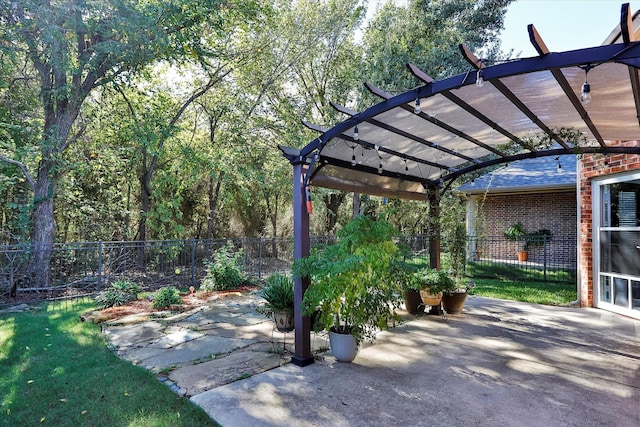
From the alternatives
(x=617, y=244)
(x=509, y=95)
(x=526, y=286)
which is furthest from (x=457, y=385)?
(x=526, y=286)

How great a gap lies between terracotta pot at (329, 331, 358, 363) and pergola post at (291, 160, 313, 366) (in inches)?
9.5

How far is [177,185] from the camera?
33.2 ft

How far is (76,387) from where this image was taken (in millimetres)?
2926

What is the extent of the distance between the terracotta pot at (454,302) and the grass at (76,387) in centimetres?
398

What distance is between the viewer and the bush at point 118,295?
579 centimetres

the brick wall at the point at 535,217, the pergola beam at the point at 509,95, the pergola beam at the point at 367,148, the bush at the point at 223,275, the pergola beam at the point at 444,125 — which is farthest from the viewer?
the brick wall at the point at 535,217

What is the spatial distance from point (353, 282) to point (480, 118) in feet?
6.53

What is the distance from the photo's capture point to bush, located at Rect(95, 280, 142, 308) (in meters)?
5.79

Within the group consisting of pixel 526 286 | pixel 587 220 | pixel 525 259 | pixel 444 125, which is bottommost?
pixel 526 286

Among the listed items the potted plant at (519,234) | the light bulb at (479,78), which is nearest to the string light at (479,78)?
the light bulb at (479,78)

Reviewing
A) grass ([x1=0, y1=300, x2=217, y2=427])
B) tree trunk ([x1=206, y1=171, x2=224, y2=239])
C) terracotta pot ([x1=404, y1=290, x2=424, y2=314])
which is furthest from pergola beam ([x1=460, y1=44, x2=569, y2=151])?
tree trunk ([x1=206, y1=171, x2=224, y2=239])

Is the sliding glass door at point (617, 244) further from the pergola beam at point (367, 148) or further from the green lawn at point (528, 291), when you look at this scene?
the pergola beam at point (367, 148)

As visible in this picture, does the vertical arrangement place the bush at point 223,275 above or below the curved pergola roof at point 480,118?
below

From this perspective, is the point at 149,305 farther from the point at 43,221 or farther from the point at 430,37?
the point at 430,37
